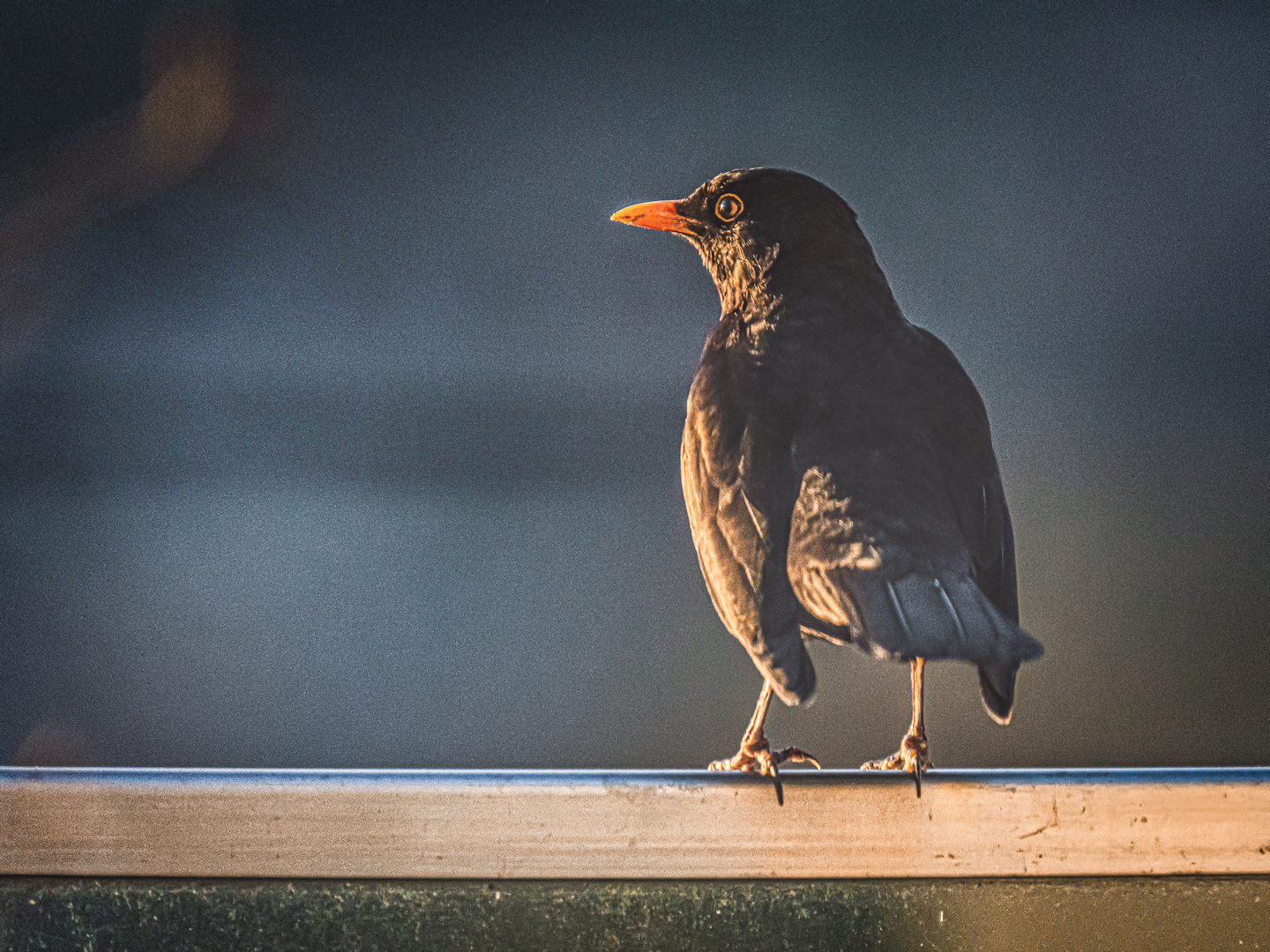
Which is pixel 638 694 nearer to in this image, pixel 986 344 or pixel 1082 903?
pixel 1082 903

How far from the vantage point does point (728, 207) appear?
1697mm

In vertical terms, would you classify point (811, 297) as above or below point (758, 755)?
above

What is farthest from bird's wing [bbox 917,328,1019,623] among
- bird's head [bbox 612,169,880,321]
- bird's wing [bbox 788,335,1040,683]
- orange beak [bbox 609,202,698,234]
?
orange beak [bbox 609,202,698,234]

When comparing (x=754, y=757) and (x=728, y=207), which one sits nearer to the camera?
(x=754, y=757)

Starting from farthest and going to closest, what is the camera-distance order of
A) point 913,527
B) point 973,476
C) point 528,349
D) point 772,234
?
point 528,349 < point 772,234 < point 973,476 < point 913,527

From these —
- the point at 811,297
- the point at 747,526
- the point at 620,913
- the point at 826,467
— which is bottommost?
the point at 620,913

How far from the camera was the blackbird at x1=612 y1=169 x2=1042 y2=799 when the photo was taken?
129 centimetres

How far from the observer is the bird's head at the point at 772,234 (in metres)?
1.64

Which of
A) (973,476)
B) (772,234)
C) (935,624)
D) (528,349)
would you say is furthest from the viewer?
(528,349)

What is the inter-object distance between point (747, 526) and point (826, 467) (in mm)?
148

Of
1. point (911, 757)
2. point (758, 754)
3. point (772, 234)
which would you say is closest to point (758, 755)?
point (758, 754)

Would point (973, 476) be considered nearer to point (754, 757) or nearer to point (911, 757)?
point (911, 757)

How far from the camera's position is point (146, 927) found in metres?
1.25

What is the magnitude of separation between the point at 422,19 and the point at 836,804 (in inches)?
67.3
